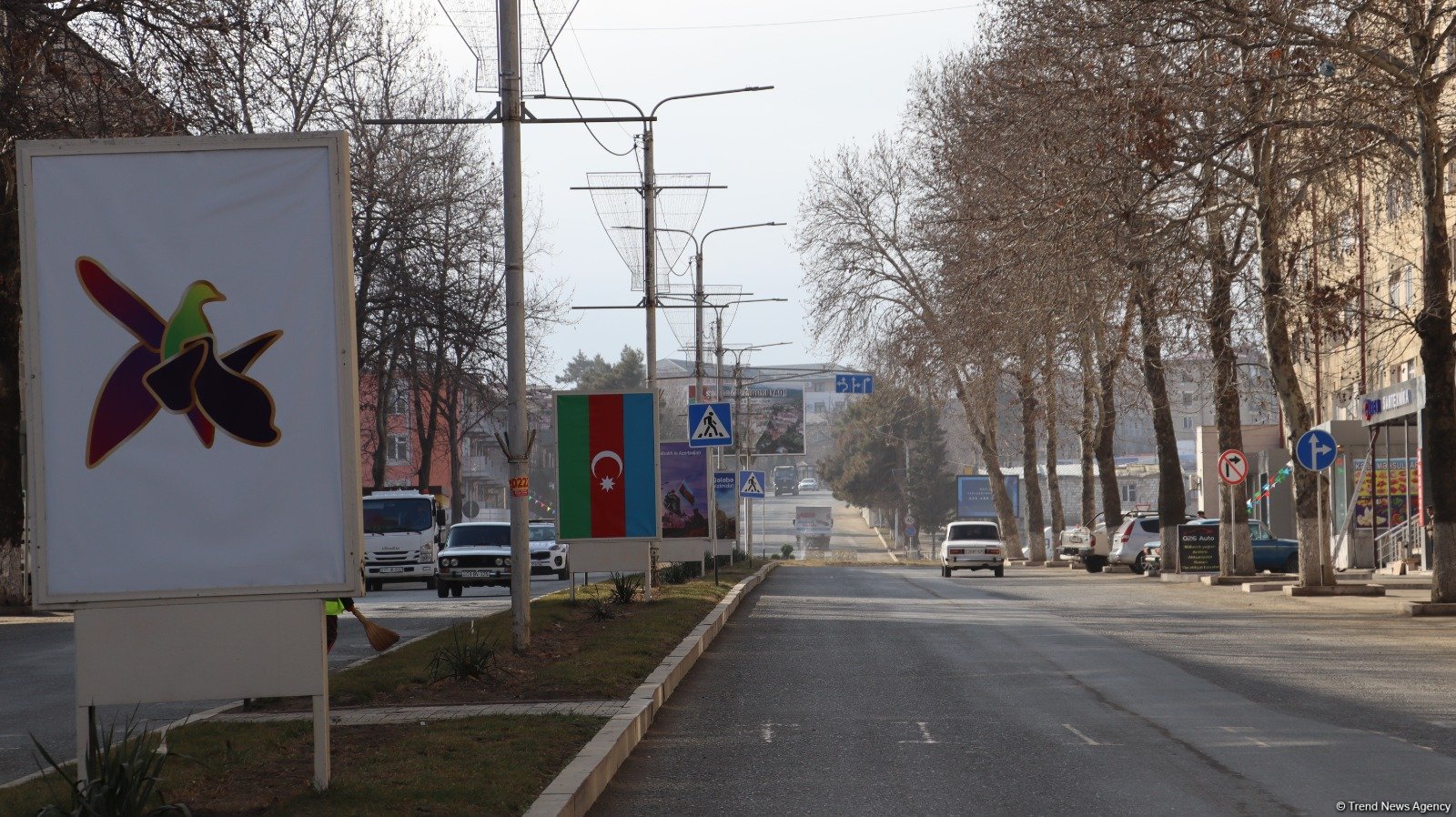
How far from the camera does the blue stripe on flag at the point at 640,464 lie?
2067cm

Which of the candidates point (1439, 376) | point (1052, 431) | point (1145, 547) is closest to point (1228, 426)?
point (1145, 547)

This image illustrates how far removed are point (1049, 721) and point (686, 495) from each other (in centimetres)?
1892

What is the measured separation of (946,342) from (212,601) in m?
36.0

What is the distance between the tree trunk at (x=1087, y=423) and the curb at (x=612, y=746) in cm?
1898

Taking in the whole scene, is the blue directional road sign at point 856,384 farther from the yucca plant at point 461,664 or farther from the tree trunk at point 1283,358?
the yucca plant at point 461,664

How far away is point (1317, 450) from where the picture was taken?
26.1m

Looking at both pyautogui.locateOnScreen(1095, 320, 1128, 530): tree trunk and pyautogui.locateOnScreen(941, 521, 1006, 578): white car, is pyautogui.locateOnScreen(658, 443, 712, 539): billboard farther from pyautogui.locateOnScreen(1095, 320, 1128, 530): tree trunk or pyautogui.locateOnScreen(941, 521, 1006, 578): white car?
pyautogui.locateOnScreen(941, 521, 1006, 578): white car

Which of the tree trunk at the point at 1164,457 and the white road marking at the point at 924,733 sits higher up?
the tree trunk at the point at 1164,457

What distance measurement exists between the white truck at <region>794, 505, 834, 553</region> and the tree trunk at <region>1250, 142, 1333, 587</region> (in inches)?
3011

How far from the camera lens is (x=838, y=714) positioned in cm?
1188

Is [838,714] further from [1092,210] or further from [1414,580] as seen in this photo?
[1414,580]

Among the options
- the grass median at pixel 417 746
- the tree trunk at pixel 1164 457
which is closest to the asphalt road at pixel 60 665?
the grass median at pixel 417 746

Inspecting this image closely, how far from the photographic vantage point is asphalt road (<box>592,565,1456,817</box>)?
8.48 meters

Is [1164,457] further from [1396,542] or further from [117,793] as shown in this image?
[117,793]
